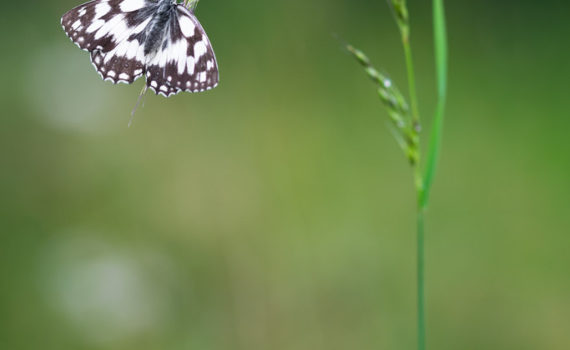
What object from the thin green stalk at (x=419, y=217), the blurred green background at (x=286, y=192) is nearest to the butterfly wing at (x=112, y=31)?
the thin green stalk at (x=419, y=217)

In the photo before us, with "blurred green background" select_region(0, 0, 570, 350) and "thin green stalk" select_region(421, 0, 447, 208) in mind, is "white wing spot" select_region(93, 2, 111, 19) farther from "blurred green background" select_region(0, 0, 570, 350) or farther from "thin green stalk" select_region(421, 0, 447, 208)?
"blurred green background" select_region(0, 0, 570, 350)

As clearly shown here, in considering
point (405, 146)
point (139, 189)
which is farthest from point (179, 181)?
point (405, 146)

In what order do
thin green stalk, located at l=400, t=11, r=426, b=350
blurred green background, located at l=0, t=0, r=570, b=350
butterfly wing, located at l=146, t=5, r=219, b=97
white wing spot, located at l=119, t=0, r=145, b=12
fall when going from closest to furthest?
thin green stalk, located at l=400, t=11, r=426, b=350
butterfly wing, located at l=146, t=5, r=219, b=97
white wing spot, located at l=119, t=0, r=145, b=12
blurred green background, located at l=0, t=0, r=570, b=350

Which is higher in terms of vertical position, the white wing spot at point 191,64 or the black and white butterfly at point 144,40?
the black and white butterfly at point 144,40

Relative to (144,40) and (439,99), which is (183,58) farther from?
(439,99)

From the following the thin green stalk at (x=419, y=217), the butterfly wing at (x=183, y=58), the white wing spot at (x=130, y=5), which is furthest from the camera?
the white wing spot at (x=130, y=5)

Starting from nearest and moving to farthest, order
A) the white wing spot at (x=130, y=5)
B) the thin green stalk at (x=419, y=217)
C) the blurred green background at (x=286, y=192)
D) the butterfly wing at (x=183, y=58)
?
the thin green stalk at (x=419, y=217), the butterfly wing at (x=183, y=58), the white wing spot at (x=130, y=5), the blurred green background at (x=286, y=192)

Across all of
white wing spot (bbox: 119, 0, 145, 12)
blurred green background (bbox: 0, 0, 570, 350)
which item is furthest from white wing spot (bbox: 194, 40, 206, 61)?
blurred green background (bbox: 0, 0, 570, 350)

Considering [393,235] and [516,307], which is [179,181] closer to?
[393,235]

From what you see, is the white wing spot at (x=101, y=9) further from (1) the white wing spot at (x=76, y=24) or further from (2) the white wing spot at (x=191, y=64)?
(2) the white wing spot at (x=191, y=64)

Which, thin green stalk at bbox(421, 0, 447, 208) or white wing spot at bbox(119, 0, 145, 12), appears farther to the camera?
white wing spot at bbox(119, 0, 145, 12)
